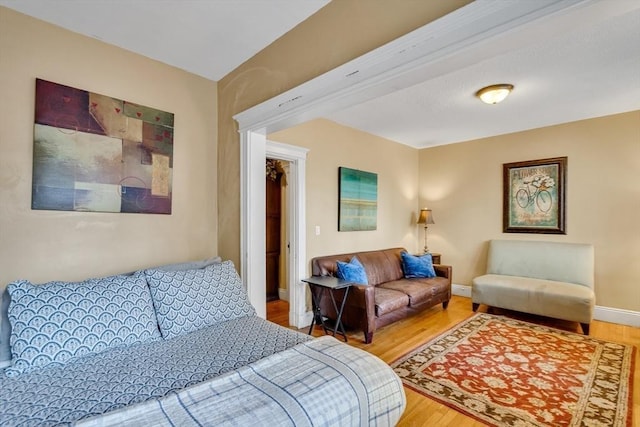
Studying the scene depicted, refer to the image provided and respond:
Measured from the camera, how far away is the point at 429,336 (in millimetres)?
3340

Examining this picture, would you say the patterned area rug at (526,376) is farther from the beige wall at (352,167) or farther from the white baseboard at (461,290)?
the beige wall at (352,167)

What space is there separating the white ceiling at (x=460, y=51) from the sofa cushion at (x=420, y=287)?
2.18m

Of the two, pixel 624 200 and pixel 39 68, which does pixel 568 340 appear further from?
pixel 39 68

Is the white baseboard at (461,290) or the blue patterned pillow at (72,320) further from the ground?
the blue patterned pillow at (72,320)

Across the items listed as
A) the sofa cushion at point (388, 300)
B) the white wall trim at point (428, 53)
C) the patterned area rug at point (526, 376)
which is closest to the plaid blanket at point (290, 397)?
the patterned area rug at point (526, 376)

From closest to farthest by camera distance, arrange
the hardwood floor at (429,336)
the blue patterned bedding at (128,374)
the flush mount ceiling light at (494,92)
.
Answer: the blue patterned bedding at (128,374), the hardwood floor at (429,336), the flush mount ceiling light at (494,92)

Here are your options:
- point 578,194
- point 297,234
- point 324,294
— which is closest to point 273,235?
point 297,234

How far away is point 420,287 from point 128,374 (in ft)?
10.9

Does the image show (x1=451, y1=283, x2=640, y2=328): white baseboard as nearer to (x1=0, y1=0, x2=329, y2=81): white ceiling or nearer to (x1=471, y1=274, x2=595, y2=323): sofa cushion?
(x1=471, y1=274, x2=595, y2=323): sofa cushion

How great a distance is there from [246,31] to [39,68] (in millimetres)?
1381

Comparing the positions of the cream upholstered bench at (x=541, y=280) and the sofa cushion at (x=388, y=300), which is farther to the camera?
the cream upholstered bench at (x=541, y=280)

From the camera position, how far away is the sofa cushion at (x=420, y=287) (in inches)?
145

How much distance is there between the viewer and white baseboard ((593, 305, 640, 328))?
12.1 feet

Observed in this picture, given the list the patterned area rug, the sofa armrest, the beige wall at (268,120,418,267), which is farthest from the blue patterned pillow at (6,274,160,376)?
the sofa armrest
